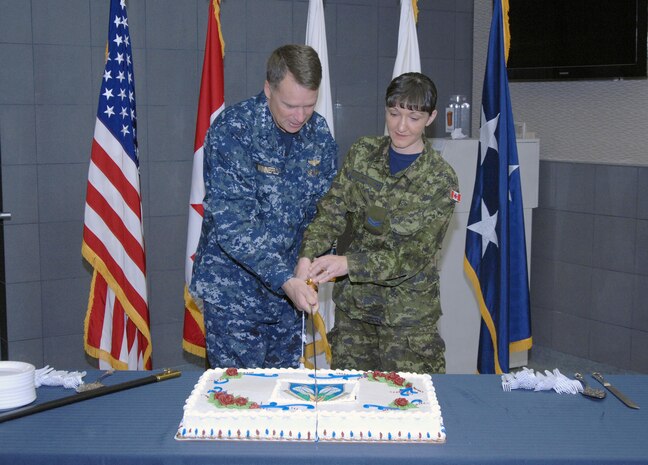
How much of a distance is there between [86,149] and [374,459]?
291 cm

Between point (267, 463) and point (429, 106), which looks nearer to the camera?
point (267, 463)

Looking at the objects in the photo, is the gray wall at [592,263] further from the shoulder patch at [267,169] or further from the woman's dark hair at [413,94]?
the shoulder patch at [267,169]

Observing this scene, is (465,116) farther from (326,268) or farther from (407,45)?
(326,268)

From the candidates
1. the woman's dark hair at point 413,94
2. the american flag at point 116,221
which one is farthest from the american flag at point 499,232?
the american flag at point 116,221

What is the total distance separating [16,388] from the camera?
180 cm

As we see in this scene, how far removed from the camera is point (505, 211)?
3354 mm

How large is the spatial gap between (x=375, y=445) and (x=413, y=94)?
3.99ft

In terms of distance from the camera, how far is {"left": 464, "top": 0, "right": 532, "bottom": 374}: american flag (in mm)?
3355

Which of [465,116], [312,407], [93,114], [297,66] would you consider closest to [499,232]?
[297,66]

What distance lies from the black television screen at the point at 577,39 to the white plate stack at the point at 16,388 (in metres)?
3.40

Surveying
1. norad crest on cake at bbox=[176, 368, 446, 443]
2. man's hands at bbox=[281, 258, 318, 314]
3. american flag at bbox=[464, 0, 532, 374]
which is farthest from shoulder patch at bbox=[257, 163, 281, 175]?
american flag at bbox=[464, 0, 532, 374]

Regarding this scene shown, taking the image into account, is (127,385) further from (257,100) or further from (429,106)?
(429,106)

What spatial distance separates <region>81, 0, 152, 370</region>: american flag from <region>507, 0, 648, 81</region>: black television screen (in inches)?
90.7

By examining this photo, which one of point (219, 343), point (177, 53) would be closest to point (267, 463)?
point (219, 343)
